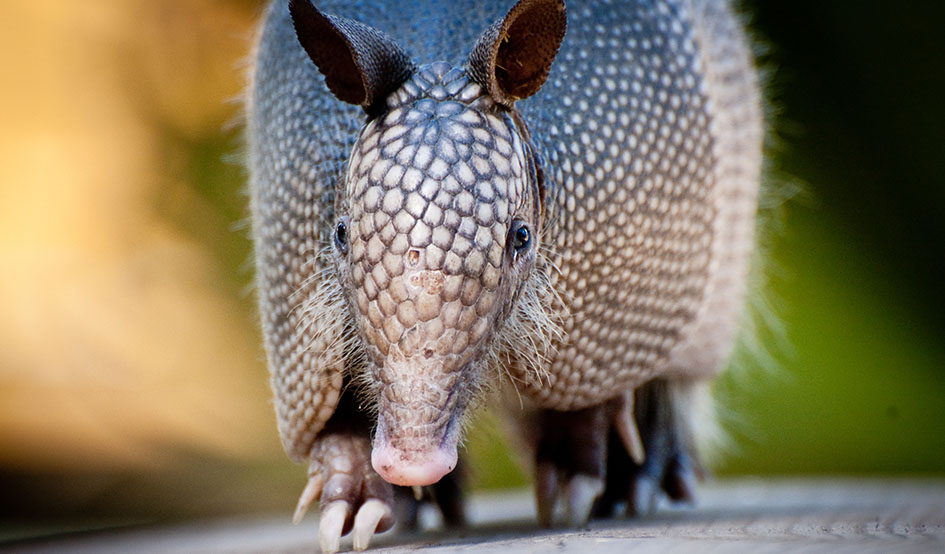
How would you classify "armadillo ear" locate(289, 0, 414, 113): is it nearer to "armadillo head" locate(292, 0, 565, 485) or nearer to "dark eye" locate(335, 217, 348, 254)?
"armadillo head" locate(292, 0, 565, 485)

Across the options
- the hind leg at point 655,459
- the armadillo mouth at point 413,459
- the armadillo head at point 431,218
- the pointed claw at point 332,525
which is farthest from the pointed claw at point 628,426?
the armadillo mouth at point 413,459

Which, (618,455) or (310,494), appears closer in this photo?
(310,494)

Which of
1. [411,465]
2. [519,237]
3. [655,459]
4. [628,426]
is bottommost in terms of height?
[655,459]

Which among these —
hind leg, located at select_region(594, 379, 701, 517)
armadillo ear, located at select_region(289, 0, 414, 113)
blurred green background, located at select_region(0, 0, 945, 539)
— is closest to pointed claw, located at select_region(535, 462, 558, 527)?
hind leg, located at select_region(594, 379, 701, 517)

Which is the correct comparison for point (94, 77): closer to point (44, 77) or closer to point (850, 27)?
point (44, 77)

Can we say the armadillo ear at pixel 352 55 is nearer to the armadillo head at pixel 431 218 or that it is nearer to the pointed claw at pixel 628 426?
the armadillo head at pixel 431 218

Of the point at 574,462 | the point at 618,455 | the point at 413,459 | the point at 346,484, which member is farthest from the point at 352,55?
the point at 618,455

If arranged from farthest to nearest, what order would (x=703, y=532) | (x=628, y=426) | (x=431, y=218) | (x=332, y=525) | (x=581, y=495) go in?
(x=628, y=426) → (x=581, y=495) → (x=332, y=525) → (x=703, y=532) → (x=431, y=218)

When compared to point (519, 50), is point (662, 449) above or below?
below

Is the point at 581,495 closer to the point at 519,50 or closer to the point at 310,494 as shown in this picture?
the point at 310,494
